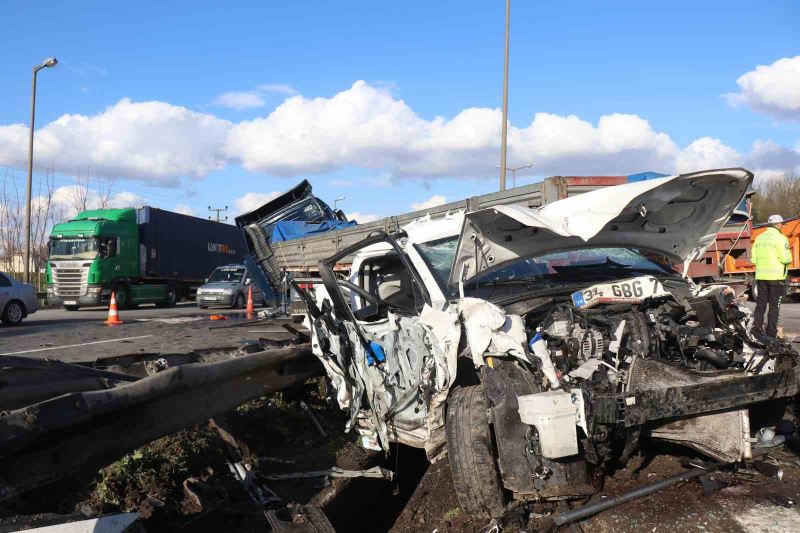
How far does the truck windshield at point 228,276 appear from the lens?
2206 cm

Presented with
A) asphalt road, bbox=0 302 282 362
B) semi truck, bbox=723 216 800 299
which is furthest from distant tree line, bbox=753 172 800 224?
asphalt road, bbox=0 302 282 362

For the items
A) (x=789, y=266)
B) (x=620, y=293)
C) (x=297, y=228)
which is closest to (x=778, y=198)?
(x=789, y=266)

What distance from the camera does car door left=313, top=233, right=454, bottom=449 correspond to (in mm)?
3949

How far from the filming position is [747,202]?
39.6ft

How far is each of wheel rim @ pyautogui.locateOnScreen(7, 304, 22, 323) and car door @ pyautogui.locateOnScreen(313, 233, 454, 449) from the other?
13.6 meters

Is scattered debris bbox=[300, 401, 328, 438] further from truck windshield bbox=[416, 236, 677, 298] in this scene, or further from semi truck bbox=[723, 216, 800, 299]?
semi truck bbox=[723, 216, 800, 299]

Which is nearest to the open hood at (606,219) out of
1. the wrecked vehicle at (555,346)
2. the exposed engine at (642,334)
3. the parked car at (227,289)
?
the wrecked vehicle at (555,346)

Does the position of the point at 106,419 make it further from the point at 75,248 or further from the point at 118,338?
the point at 75,248

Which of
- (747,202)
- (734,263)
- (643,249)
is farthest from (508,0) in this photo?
(643,249)

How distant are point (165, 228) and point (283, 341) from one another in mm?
22404

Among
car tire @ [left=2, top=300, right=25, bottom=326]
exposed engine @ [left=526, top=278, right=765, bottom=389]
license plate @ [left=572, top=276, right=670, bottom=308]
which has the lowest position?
car tire @ [left=2, top=300, right=25, bottom=326]

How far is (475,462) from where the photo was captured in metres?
3.35

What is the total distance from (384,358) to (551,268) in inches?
60.5

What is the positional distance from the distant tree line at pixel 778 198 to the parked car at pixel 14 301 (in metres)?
32.5
